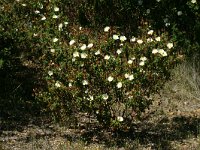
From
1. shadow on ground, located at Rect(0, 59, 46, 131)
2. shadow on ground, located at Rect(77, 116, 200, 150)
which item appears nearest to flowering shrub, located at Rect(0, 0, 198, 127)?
shadow on ground, located at Rect(77, 116, 200, 150)

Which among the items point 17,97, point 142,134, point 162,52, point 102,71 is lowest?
point 142,134

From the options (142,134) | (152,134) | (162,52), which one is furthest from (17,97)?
(162,52)

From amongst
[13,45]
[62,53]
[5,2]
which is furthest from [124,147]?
[5,2]

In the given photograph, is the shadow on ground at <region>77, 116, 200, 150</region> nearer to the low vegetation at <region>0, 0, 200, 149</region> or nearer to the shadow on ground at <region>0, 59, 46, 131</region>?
the low vegetation at <region>0, 0, 200, 149</region>

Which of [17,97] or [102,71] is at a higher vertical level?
[102,71]

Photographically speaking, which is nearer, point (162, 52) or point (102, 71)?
point (102, 71)

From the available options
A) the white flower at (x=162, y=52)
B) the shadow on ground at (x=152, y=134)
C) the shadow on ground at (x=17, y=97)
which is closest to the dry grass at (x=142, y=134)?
the shadow on ground at (x=152, y=134)

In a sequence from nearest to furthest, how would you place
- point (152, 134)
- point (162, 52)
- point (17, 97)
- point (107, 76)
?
point (107, 76), point (162, 52), point (152, 134), point (17, 97)

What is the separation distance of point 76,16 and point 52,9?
854 millimetres

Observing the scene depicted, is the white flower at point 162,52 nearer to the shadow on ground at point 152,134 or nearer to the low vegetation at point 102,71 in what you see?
the low vegetation at point 102,71

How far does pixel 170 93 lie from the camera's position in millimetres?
6746

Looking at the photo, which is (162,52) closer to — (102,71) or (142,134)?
(102,71)

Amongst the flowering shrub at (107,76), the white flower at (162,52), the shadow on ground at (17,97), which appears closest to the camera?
the flowering shrub at (107,76)

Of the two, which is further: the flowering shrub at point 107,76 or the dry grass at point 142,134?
the dry grass at point 142,134
